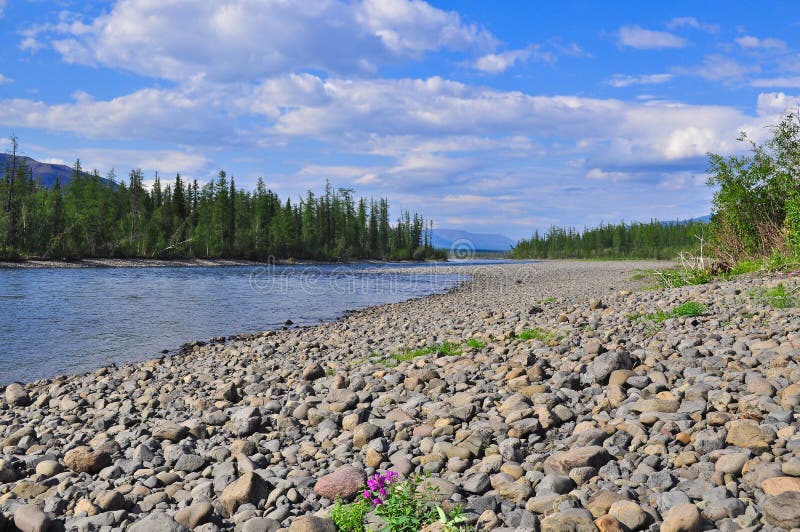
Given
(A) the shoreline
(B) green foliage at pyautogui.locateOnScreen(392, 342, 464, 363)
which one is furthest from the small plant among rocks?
(A) the shoreline

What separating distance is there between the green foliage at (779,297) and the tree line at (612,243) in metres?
104

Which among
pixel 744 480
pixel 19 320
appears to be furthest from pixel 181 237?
pixel 744 480

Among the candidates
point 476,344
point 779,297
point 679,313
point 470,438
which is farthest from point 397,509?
point 779,297

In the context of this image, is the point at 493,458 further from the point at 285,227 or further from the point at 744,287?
the point at 285,227

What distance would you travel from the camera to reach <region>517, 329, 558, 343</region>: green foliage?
9.93m

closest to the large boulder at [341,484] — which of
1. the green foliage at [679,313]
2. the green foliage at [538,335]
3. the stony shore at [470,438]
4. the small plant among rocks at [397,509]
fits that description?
the stony shore at [470,438]

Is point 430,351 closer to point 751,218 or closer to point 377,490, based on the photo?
point 377,490

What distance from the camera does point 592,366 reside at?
6.98 metres

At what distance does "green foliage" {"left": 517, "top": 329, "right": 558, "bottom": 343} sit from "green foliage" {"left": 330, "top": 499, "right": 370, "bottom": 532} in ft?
20.7

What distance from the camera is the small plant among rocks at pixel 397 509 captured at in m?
3.77

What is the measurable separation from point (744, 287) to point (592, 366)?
→ 922 cm

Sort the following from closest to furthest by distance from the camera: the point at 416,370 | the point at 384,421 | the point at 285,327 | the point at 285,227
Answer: the point at 384,421
the point at 416,370
the point at 285,327
the point at 285,227

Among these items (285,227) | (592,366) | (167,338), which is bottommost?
(167,338)

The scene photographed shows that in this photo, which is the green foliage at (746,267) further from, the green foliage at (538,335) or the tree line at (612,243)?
the tree line at (612,243)
